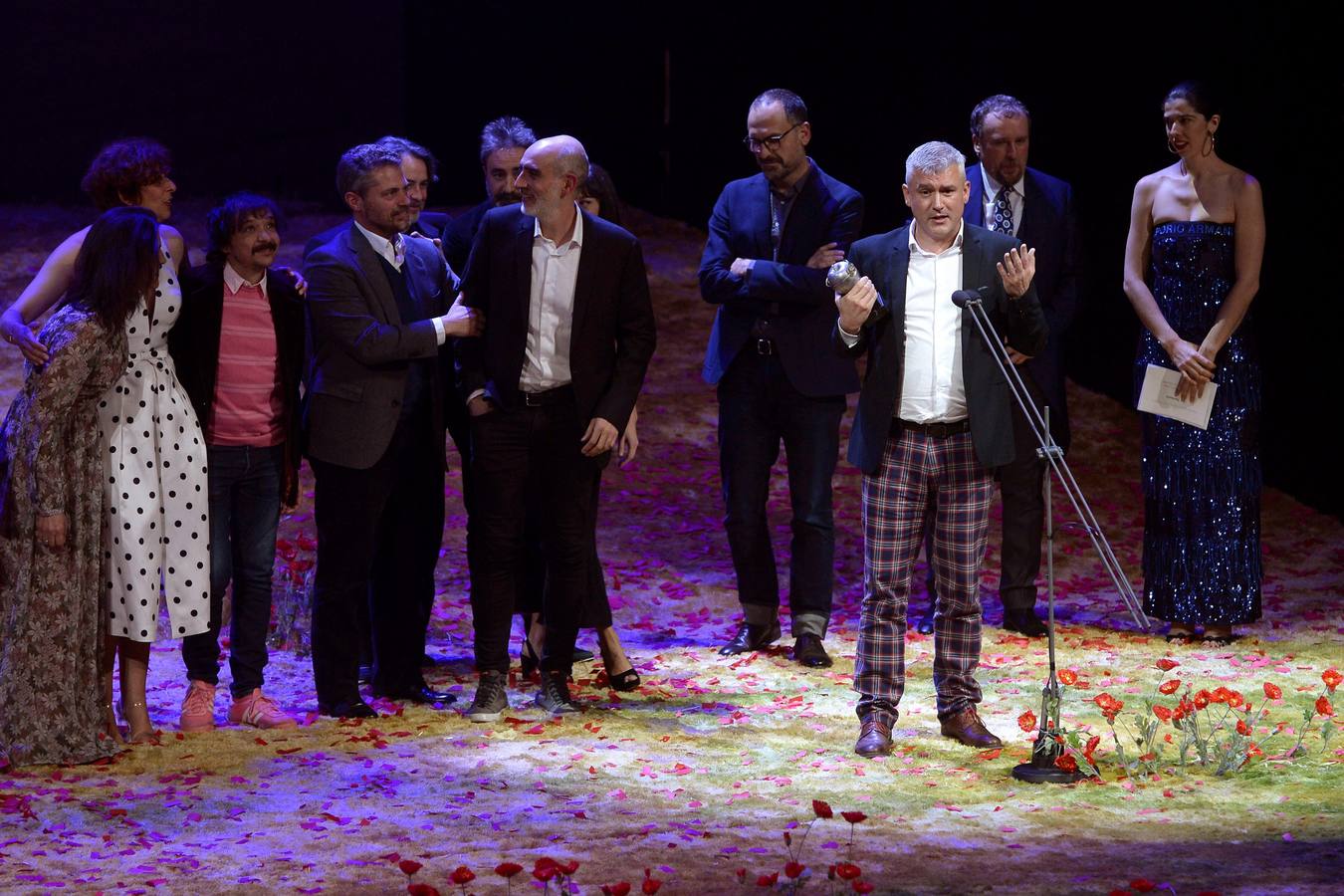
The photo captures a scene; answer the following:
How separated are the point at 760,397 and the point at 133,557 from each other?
210cm

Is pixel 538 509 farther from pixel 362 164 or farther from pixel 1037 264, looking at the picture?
pixel 1037 264

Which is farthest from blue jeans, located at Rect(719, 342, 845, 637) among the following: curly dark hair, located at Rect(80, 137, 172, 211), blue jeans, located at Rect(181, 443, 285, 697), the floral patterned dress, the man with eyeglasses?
the floral patterned dress

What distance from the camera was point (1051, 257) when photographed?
5.73m

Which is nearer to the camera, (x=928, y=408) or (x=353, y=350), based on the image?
(x=928, y=408)

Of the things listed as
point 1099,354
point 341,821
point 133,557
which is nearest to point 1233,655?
point 341,821

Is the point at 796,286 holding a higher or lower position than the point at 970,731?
higher

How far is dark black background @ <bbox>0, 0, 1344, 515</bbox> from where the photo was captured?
869 centimetres

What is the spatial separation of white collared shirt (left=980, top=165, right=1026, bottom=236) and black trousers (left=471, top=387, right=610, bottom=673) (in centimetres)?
182

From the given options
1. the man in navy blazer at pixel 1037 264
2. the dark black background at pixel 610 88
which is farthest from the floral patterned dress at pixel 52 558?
the dark black background at pixel 610 88

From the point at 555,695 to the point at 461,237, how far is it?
1.50 meters

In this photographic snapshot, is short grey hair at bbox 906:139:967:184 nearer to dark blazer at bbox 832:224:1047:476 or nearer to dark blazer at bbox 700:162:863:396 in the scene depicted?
dark blazer at bbox 832:224:1047:476

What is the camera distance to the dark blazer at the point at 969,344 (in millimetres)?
4184

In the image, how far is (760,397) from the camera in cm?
550

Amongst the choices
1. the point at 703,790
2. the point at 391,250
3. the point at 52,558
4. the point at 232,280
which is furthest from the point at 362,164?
the point at 703,790
